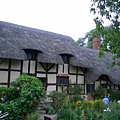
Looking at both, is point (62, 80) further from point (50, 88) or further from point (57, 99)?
point (57, 99)

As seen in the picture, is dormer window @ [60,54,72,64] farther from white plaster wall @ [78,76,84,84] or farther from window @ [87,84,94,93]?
window @ [87,84,94,93]

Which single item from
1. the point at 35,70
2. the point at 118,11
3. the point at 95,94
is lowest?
the point at 95,94

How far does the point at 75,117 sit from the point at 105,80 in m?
16.2

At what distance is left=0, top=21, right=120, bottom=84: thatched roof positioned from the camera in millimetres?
15680

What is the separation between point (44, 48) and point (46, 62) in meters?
1.76

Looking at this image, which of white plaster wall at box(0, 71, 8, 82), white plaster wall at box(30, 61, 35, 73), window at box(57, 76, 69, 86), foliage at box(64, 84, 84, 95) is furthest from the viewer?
foliage at box(64, 84, 84, 95)

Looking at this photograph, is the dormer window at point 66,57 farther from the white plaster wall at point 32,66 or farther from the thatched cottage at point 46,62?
the white plaster wall at point 32,66

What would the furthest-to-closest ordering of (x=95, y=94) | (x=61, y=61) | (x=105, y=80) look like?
(x=105, y=80), (x=95, y=94), (x=61, y=61)

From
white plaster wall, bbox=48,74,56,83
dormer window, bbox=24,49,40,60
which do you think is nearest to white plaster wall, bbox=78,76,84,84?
white plaster wall, bbox=48,74,56,83

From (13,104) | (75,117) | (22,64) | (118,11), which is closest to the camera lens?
(75,117)

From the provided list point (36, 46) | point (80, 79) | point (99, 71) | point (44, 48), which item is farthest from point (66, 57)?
point (99, 71)

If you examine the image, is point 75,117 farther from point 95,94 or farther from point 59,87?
point 95,94

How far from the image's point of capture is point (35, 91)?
10.1 meters

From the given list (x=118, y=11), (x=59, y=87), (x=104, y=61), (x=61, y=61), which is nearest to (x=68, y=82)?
(x=59, y=87)
